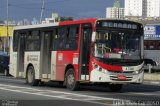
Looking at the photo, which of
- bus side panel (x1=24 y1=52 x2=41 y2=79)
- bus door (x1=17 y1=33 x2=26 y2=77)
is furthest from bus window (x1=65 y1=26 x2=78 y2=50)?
bus door (x1=17 y1=33 x2=26 y2=77)

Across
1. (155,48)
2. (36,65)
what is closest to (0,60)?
(155,48)

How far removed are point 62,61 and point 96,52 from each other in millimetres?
2868

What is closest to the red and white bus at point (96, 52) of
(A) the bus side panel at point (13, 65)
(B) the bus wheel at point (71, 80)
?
(B) the bus wheel at point (71, 80)

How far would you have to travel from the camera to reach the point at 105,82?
21.5 metres

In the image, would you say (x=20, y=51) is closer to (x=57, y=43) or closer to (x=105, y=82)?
(x=57, y=43)

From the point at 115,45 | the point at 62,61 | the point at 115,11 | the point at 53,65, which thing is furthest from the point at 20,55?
the point at 115,11

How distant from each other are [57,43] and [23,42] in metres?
4.10

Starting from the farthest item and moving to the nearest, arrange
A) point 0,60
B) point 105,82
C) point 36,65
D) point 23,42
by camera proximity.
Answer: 1. point 0,60
2. point 23,42
3. point 36,65
4. point 105,82

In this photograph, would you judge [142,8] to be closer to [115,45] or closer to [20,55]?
[20,55]

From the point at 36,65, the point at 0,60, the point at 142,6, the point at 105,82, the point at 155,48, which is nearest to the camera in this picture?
the point at 105,82

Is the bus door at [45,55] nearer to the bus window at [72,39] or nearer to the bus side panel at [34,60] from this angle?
the bus side panel at [34,60]

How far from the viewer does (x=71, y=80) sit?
74.7ft

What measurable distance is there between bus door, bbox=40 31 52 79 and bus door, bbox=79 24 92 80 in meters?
3.50

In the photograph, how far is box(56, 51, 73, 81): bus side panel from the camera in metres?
23.0
